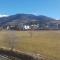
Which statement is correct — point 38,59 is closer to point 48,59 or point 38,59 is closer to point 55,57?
point 48,59

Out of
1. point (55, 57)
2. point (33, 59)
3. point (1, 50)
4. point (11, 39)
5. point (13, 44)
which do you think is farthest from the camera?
point (11, 39)

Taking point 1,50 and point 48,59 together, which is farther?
point 1,50

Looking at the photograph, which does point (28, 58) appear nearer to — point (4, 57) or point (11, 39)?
point (4, 57)

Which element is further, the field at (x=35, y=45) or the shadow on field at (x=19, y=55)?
the field at (x=35, y=45)

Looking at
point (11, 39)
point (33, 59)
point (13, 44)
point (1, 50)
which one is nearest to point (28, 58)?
point (33, 59)

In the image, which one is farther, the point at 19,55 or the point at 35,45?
the point at 35,45

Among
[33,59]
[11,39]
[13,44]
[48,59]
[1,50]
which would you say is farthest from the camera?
[11,39]

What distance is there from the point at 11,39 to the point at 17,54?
790cm

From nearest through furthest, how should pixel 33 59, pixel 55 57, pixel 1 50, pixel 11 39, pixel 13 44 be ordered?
pixel 33 59
pixel 55 57
pixel 1 50
pixel 13 44
pixel 11 39

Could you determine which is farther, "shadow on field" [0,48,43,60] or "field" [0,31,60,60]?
"field" [0,31,60,60]

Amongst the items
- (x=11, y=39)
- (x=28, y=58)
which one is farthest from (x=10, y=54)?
(x=11, y=39)

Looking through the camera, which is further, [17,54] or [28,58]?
[17,54]

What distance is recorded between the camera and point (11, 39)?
24.7 meters

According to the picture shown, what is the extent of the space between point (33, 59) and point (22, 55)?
1435 mm
